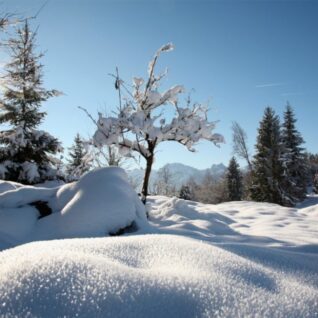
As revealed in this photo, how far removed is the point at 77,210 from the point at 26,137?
8792 mm

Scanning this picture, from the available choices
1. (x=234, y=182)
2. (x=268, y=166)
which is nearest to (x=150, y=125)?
(x=268, y=166)

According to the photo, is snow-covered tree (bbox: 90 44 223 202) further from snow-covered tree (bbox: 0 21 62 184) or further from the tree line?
snow-covered tree (bbox: 0 21 62 184)

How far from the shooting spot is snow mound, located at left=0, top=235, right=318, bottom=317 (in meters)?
0.88

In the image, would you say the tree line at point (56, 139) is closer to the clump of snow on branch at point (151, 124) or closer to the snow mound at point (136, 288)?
the clump of snow on branch at point (151, 124)

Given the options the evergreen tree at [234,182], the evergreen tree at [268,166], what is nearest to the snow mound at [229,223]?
the evergreen tree at [268,166]

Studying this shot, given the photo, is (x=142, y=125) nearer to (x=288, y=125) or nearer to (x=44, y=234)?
(x=44, y=234)

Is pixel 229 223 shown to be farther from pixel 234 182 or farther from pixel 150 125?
pixel 234 182

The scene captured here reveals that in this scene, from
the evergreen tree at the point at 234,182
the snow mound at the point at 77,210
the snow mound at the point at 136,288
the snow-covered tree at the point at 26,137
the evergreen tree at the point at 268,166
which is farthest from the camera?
the evergreen tree at the point at 234,182

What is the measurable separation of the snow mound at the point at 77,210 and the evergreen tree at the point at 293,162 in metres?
25.5

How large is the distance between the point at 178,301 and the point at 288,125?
31.9 metres

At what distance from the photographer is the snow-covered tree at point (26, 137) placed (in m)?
11.1

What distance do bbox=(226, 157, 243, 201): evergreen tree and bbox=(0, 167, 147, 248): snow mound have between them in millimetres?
31400

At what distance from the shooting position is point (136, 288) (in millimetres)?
997

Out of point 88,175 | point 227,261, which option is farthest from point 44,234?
point 227,261
